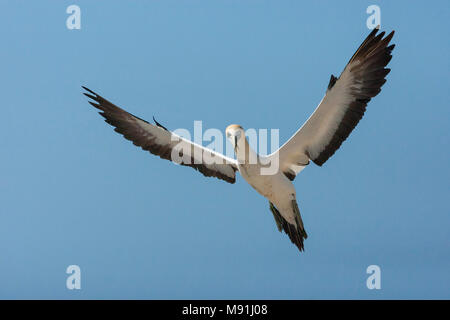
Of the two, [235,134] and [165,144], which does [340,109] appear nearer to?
[235,134]

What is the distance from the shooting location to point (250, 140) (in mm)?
12023

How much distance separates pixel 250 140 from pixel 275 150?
66 centimetres

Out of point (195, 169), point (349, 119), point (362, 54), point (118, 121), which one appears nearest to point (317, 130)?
point (349, 119)

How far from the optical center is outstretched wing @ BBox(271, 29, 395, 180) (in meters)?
11.7

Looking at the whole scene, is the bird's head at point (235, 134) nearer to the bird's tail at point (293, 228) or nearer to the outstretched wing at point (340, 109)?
the outstretched wing at point (340, 109)

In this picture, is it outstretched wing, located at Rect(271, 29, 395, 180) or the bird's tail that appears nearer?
outstretched wing, located at Rect(271, 29, 395, 180)

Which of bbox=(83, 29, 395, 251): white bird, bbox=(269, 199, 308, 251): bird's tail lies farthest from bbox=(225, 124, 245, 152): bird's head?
bbox=(269, 199, 308, 251): bird's tail

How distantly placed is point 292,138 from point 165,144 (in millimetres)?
2287

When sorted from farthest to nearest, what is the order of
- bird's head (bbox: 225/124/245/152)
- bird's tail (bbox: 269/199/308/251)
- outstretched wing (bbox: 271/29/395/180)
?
1. bird's tail (bbox: 269/199/308/251)
2. outstretched wing (bbox: 271/29/395/180)
3. bird's head (bbox: 225/124/245/152)

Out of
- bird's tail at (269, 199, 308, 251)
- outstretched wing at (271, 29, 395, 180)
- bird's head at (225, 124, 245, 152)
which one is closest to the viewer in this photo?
bird's head at (225, 124, 245, 152)

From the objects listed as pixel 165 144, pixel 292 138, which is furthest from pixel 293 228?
pixel 165 144

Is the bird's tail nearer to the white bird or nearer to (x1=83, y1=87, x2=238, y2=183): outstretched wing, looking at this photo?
the white bird

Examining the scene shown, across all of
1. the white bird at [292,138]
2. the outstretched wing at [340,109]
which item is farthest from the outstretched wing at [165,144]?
the outstretched wing at [340,109]

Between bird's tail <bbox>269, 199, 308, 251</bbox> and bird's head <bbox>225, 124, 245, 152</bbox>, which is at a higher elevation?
bird's head <bbox>225, 124, 245, 152</bbox>
